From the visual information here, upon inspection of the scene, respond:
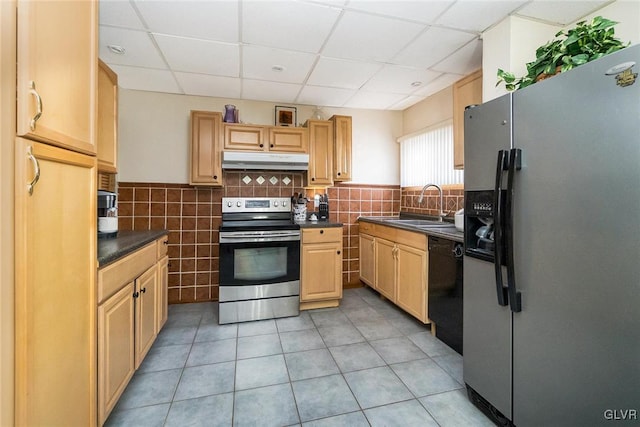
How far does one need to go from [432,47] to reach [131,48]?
7.85ft

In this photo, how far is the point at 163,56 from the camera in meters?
2.44

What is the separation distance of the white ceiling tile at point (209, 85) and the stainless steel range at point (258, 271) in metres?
1.46

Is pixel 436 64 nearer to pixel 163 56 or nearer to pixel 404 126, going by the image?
pixel 404 126

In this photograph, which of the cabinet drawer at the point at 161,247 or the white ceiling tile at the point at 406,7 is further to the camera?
the cabinet drawer at the point at 161,247

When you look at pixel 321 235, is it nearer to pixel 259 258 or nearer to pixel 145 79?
pixel 259 258

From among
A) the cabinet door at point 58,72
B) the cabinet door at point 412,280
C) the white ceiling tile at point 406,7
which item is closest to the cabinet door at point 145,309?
the cabinet door at point 58,72

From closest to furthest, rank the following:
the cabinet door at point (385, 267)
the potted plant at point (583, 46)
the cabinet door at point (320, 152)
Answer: the potted plant at point (583, 46) → the cabinet door at point (385, 267) → the cabinet door at point (320, 152)

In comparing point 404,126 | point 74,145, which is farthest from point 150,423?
point 404,126

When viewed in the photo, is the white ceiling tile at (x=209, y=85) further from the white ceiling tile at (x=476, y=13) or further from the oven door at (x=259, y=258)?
the white ceiling tile at (x=476, y=13)

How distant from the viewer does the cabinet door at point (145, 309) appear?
1792 millimetres

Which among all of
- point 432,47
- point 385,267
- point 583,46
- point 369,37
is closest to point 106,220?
point 369,37

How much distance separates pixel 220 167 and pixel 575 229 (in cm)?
289

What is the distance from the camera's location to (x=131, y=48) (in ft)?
7.56

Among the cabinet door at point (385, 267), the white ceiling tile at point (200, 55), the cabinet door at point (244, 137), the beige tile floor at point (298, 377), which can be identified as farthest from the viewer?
the cabinet door at point (244, 137)
